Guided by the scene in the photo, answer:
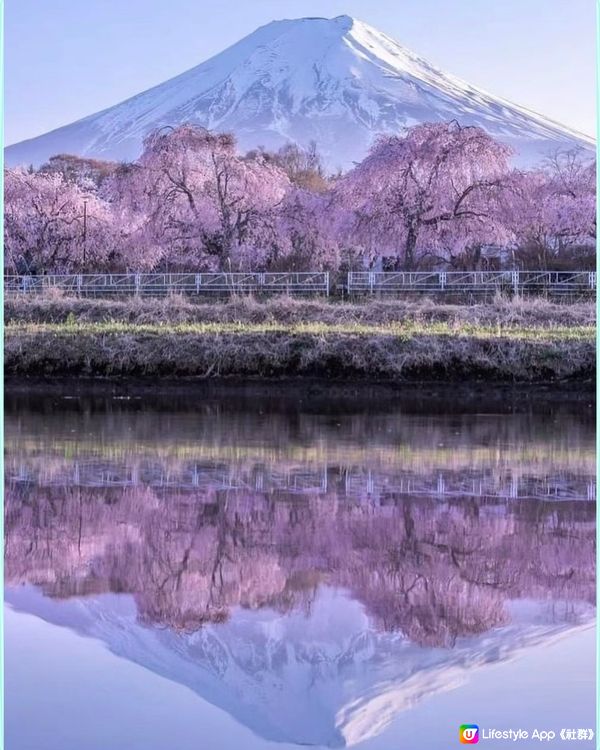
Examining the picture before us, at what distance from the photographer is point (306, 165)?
119 feet

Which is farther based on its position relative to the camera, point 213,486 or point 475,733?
point 213,486

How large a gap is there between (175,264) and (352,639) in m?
19.1

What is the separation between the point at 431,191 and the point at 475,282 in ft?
8.60

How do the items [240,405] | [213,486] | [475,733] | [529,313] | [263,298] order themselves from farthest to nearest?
[263,298], [529,313], [240,405], [213,486], [475,733]

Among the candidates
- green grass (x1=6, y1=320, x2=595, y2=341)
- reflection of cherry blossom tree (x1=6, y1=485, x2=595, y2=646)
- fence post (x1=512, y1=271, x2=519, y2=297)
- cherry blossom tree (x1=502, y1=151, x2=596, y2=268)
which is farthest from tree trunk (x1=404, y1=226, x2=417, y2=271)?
reflection of cherry blossom tree (x1=6, y1=485, x2=595, y2=646)

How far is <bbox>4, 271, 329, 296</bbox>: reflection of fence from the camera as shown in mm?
17641

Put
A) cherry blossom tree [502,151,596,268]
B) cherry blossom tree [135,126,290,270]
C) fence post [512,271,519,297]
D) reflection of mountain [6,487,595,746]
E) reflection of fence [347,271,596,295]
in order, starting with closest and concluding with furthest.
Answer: reflection of mountain [6,487,595,746], fence post [512,271,519,297], reflection of fence [347,271,596,295], cherry blossom tree [502,151,596,268], cherry blossom tree [135,126,290,270]

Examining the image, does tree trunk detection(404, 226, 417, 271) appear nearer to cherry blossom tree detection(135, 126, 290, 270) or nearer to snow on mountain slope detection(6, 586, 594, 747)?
cherry blossom tree detection(135, 126, 290, 270)

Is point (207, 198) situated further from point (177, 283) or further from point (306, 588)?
point (306, 588)

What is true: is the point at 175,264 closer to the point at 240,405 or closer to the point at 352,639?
the point at 240,405

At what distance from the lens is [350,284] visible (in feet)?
58.6

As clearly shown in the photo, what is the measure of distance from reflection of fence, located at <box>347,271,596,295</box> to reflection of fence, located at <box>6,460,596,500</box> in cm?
1067

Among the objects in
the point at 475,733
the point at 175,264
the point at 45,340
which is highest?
the point at 175,264

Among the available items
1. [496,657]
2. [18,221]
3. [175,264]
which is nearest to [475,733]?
[496,657]
